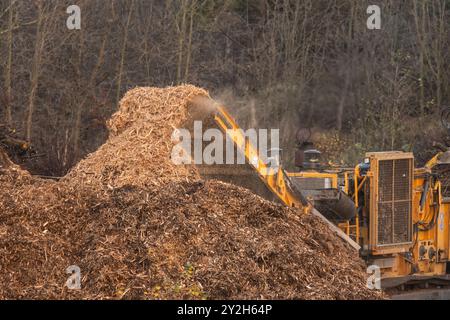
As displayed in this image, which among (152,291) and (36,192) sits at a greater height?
(36,192)

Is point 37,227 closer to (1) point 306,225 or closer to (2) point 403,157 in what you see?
(1) point 306,225

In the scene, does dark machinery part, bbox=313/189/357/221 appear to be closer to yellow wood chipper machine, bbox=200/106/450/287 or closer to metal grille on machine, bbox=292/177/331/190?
yellow wood chipper machine, bbox=200/106/450/287

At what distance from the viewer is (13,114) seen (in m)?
19.9

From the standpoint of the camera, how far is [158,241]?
8.14 metres

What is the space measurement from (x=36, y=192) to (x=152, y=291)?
1.96 metres

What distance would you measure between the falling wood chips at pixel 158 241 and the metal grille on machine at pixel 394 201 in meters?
1.50

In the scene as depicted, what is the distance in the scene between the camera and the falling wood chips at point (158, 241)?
779cm

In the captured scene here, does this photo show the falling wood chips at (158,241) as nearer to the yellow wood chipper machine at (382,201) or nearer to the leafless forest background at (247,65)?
the yellow wood chipper machine at (382,201)

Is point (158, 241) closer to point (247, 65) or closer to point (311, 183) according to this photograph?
point (311, 183)

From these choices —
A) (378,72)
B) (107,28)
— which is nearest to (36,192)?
(107,28)

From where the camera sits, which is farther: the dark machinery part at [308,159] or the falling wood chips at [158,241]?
the dark machinery part at [308,159]

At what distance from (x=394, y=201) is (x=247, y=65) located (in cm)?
1415

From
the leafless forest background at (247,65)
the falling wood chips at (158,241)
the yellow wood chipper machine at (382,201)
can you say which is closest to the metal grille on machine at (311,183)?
the yellow wood chipper machine at (382,201)

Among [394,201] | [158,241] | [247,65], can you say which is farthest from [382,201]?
[247,65]
